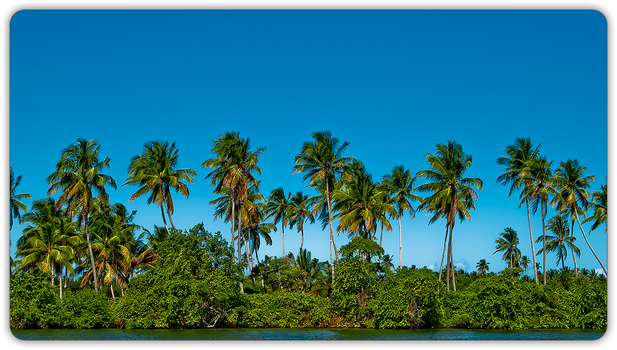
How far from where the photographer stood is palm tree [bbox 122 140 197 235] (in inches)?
1194

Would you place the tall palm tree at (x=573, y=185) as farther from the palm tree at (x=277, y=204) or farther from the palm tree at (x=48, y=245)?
the palm tree at (x=48, y=245)

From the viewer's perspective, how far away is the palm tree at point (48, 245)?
29750mm

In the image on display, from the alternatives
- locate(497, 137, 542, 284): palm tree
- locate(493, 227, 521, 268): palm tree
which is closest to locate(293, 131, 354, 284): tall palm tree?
locate(497, 137, 542, 284): palm tree

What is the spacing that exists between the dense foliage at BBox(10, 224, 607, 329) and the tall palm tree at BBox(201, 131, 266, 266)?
5886mm

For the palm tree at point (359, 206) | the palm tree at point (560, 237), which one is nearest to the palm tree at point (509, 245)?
the palm tree at point (560, 237)

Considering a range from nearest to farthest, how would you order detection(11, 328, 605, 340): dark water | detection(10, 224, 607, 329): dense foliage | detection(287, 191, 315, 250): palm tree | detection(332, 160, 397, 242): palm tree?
detection(11, 328, 605, 340): dark water → detection(10, 224, 607, 329): dense foliage → detection(332, 160, 397, 242): palm tree → detection(287, 191, 315, 250): palm tree

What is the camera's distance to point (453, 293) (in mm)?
25359

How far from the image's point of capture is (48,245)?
3055cm

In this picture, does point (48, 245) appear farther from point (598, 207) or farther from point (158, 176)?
point (598, 207)

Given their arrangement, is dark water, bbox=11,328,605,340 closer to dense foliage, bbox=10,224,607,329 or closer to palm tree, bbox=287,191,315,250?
dense foliage, bbox=10,224,607,329
